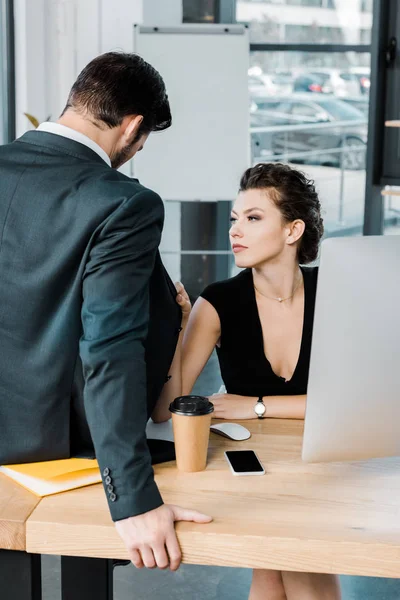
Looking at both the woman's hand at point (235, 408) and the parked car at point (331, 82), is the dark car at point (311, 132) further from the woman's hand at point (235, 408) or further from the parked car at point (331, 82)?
the woman's hand at point (235, 408)

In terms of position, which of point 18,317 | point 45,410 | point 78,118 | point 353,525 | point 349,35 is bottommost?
point 353,525

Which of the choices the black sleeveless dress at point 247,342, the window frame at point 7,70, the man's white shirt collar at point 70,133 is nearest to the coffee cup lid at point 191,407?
the man's white shirt collar at point 70,133

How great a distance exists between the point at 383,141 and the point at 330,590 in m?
4.42

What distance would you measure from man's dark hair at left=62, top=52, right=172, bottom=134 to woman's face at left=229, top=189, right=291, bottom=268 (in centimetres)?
54

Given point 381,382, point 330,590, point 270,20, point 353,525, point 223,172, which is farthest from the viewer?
point 270,20

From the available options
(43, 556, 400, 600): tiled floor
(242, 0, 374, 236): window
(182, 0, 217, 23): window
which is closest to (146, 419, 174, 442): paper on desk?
(43, 556, 400, 600): tiled floor

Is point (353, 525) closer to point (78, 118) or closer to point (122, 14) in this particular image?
point (78, 118)

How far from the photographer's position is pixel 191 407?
130cm

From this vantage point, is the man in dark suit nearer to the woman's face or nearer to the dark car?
the woman's face

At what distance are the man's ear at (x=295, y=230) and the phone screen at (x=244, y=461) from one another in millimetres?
642

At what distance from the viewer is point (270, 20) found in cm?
570

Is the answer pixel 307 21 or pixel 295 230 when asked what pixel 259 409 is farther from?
pixel 307 21

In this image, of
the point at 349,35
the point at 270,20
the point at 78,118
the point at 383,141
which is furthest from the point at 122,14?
the point at 78,118

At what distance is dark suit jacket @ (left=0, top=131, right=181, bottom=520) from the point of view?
3.67 ft
